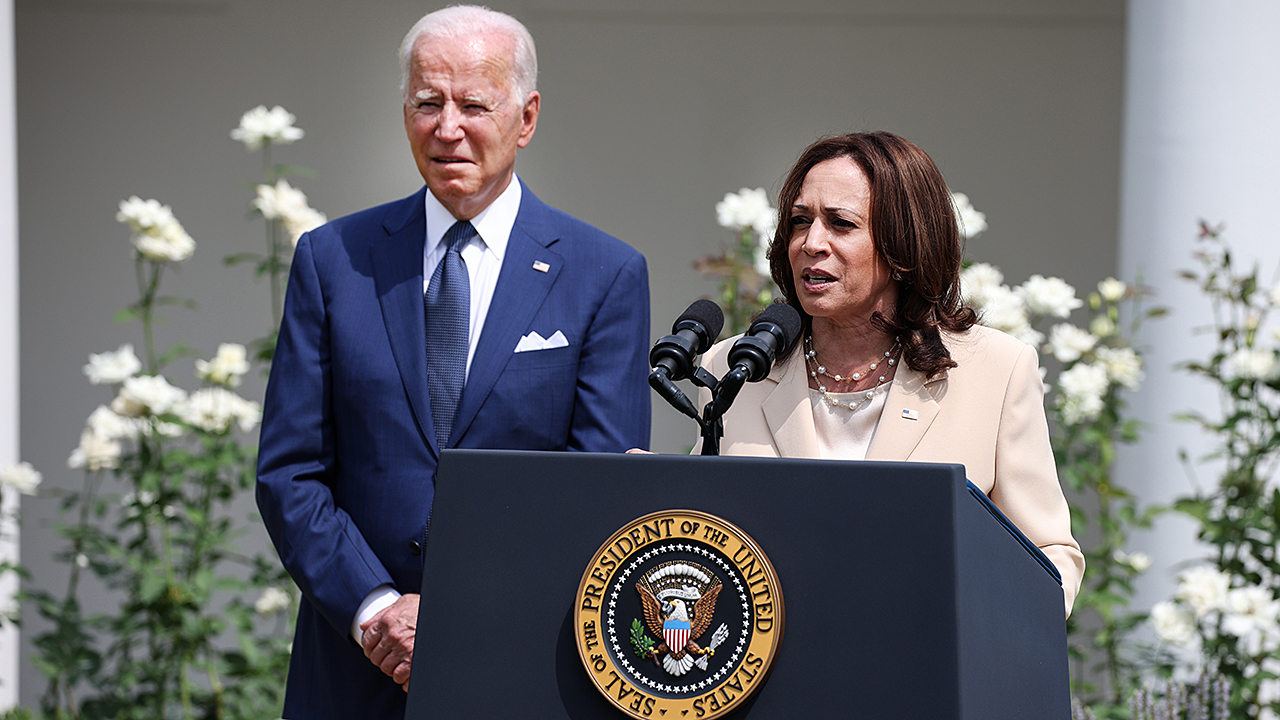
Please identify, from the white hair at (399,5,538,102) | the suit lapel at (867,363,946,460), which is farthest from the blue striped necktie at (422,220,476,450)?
the suit lapel at (867,363,946,460)

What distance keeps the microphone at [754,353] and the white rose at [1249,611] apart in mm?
2171

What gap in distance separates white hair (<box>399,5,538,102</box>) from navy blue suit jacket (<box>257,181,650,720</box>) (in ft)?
0.86

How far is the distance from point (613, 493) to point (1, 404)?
3070 millimetres

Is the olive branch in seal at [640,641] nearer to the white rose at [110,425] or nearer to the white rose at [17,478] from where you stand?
the white rose at [110,425]

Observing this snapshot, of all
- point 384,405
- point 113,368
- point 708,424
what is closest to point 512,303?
point 384,405

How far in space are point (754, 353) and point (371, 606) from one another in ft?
2.74

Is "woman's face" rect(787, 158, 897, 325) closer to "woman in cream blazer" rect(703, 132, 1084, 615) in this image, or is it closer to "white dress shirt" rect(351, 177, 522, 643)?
"woman in cream blazer" rect(703, 132, 1084, 615)

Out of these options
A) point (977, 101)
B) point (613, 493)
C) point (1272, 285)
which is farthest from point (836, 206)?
point (977, 101)

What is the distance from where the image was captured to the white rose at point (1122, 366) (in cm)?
322

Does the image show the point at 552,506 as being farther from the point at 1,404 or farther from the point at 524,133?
the point at 1,404

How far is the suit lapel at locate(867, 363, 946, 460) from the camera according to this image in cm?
151

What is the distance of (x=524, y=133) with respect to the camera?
6.43ft

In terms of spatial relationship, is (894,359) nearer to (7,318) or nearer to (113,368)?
(113,368)

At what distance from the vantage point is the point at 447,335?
1846 mm
